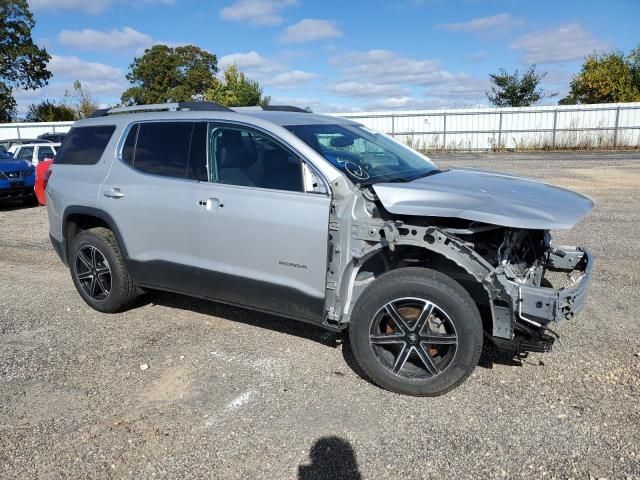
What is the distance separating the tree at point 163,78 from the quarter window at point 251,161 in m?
55.7

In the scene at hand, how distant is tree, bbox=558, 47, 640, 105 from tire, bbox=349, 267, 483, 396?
1458 inches

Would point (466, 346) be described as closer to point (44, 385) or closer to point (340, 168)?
point (340, 168)

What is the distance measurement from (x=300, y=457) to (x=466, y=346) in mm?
1212

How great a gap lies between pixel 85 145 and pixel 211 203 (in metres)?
1.92

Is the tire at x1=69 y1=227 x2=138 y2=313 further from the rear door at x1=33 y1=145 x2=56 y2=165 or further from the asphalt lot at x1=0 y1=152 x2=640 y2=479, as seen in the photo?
the rear door at x1=33 y1=145 x2=56 y2=165

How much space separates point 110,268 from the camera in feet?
16.3

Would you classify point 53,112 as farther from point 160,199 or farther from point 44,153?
point 160,199

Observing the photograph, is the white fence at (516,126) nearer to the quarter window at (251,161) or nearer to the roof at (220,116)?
the roof at (220,116)

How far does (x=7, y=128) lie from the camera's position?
33875 millimetres

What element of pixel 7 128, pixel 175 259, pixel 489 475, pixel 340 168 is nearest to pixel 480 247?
pixel 340 168

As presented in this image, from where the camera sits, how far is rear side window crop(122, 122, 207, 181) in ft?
14.3

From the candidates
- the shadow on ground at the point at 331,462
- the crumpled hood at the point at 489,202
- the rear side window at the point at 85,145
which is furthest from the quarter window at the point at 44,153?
the shadow on ground at the point at 331,462

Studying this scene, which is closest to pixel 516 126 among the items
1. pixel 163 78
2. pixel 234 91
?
pixel 234 91

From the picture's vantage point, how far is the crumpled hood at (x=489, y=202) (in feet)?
10.3
